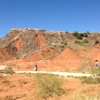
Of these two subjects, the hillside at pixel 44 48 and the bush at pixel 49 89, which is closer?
the bush at pixel 49 89

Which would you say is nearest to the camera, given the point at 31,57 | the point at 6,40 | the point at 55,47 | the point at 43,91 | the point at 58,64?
the point at 43,91

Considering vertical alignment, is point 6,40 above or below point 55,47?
above

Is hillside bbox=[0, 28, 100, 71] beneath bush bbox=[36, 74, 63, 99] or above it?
above

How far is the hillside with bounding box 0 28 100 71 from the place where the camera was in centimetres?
4356

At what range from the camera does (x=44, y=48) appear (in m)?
53.9

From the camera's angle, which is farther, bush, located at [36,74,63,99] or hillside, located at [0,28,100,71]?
hillside, located at [0,28,100,71]

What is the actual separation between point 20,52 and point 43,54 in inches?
426

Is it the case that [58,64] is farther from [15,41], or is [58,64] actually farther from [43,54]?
[15,41]

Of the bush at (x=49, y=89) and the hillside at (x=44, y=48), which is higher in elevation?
the hillside at (x=44, y=48)

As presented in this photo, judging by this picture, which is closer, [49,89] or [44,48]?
[49,89]

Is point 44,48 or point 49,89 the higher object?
point 44,48

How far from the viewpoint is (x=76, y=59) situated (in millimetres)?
43219

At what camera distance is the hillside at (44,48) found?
43562mm

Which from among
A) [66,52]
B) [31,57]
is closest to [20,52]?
[31,57]
